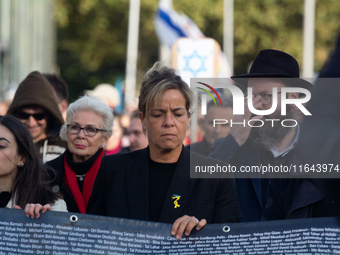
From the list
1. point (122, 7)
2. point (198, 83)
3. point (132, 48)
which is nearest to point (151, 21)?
point (122, 7)

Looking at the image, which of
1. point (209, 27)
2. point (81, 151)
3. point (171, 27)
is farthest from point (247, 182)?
point (209, 27)

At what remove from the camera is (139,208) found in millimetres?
3523

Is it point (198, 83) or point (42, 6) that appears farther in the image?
point (42, 6)

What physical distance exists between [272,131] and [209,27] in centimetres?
2879

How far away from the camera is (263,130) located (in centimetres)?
391

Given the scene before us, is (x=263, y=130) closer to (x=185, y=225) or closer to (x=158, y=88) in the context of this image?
(x=158, y=88)

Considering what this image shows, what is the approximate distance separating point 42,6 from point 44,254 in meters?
23.3

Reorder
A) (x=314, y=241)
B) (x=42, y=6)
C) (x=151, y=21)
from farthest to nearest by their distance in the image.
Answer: (x=151, y=21)
(x=42, y=6)
(x=314, y=241)

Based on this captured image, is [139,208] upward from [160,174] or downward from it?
downward

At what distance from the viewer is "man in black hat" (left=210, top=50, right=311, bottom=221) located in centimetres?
380

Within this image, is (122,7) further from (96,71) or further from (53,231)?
(53,231)

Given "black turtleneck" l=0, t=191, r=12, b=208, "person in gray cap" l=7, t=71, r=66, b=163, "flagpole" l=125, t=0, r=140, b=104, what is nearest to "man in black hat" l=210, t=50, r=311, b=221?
"black turtleneck" l=0, t=191, r=12, b=208

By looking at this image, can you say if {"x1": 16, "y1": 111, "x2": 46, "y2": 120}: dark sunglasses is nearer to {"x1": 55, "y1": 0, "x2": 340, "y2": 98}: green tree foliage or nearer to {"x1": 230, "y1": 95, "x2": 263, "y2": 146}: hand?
{"x1": 230, "y1": 95, "x2": 263, "y2": 146}: hand

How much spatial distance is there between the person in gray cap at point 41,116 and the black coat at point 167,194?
182 centimetres
